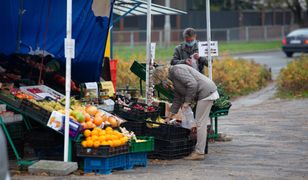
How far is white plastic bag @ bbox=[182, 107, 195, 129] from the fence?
3380 centimetres

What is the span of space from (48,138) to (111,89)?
2169 millimetres

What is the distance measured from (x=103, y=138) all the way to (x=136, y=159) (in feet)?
2.49

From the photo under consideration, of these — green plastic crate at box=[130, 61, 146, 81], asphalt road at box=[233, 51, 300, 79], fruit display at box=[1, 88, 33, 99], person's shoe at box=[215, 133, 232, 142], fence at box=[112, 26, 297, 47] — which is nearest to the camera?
fruit display at box=[1, 88, 33, 99]

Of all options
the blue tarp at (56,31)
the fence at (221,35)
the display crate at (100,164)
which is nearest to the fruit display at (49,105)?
the display crate at (100,164)

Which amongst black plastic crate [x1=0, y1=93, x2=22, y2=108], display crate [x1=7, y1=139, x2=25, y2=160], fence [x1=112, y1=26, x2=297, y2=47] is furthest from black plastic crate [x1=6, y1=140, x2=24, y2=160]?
fence [x1=112, y1=26, x2=297, y2=47]

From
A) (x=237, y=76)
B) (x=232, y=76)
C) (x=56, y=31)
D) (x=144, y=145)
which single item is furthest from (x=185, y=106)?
(x=237, y=76)

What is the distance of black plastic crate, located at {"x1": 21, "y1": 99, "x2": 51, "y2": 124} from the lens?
1137 cm

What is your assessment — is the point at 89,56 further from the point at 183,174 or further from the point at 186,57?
the point at 183,174

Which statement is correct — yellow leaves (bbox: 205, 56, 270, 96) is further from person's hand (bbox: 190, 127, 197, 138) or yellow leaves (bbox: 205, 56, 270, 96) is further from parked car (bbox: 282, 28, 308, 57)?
parked car (bbox: 282, 28, 308, 57)

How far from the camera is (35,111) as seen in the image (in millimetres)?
11430

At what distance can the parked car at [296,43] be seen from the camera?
40.0m

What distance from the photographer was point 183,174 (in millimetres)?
11141

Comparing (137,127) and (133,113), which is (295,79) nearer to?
(133,113)

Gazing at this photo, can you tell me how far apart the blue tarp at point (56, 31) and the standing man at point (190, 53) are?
1.42 m
